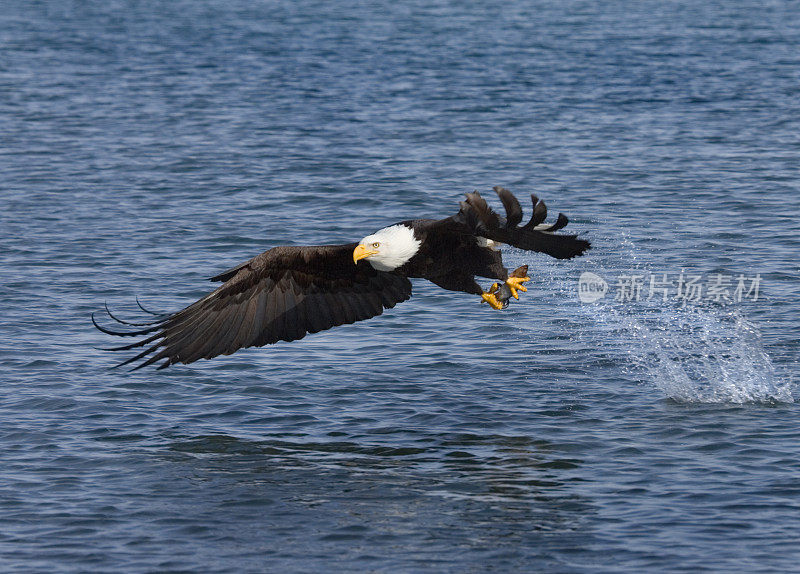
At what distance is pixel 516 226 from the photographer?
920 centimetres

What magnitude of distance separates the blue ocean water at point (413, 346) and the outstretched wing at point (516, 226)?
65.4 inches

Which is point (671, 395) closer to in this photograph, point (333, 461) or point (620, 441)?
point (620, 441)

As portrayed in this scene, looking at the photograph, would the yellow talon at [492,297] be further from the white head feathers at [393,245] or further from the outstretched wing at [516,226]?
the outstretched wing at [516,226]

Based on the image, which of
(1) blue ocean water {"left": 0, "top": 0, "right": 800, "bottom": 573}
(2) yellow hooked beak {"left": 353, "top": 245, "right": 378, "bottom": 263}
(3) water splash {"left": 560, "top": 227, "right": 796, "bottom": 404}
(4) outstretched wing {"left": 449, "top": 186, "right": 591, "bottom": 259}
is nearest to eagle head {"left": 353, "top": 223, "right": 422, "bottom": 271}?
(2) yellow hooked beak {"left": 353, "top": 245, "right": 378, "bottom": 263}

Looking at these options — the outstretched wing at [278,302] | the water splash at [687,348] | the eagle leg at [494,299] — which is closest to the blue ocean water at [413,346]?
the water splash at [687,348]

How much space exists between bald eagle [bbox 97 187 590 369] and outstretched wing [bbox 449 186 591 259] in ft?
0.35

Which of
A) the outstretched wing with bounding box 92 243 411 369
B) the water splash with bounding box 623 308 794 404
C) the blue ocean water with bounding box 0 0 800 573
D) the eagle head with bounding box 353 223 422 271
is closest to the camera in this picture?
the blue ocean water with bounding box 0 0 800 573

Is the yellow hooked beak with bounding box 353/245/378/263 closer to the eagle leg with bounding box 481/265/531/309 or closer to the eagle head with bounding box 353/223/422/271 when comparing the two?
the eagle head with bounding box 353/223/422/271

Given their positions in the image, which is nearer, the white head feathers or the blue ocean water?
the blue ocean water

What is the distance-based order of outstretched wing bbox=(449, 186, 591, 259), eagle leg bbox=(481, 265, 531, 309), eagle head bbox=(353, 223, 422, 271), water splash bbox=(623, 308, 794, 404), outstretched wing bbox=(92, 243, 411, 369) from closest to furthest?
outstretched wing bbox=(449, 186, 591, 259) < eagle head bbox=(353, 223, 422, 271) < eagle leg bbox=(481, 265, 531, 309) < outstretched wing bbox=(92, 243, 411, 369) < water splash bbox=(623, 308, 794, 404)

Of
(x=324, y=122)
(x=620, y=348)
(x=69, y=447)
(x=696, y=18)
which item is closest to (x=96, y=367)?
(x=69, y=447)

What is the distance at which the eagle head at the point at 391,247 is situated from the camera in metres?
10.3

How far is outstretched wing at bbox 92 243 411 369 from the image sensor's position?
1112 centimetres

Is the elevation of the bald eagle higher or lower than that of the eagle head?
lower
